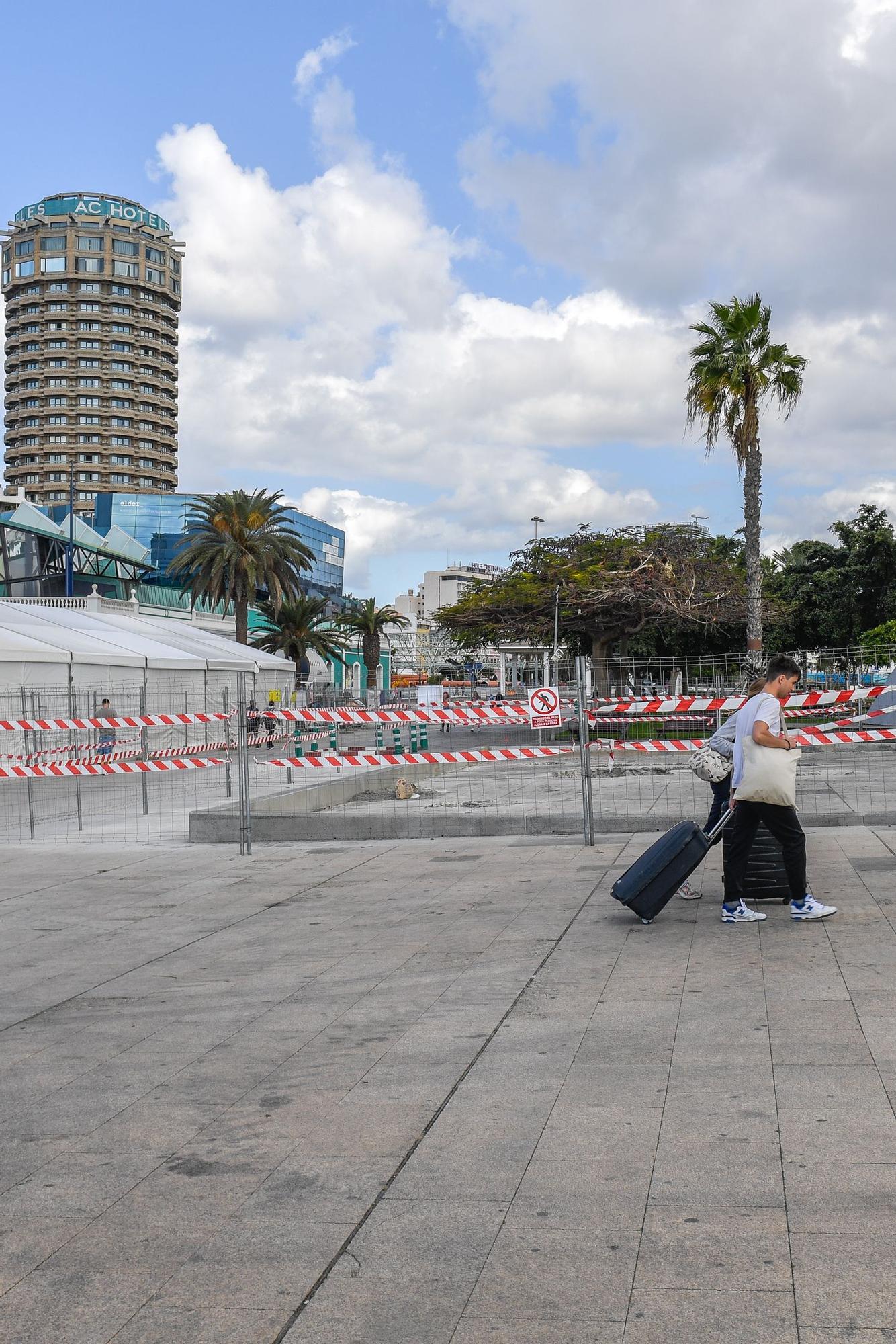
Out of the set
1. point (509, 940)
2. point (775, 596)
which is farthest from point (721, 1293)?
point (775, 596)

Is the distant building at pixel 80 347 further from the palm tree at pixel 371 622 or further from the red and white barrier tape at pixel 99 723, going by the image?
the red and white barrier tape at pixel 99 723

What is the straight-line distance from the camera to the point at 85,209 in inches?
5157

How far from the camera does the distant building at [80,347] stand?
129250mm

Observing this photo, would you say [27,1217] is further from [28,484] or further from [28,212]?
[28,212]

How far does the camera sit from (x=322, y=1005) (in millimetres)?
6328

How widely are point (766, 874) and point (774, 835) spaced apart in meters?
0.58

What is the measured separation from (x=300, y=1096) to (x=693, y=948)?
10.4ft

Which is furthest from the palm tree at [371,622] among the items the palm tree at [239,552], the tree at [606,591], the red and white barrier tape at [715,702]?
the red and white barrier tape at [715,702]

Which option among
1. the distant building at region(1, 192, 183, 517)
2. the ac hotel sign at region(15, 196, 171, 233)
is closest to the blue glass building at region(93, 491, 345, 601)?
the distant building at region(1, 192, 183, 517)

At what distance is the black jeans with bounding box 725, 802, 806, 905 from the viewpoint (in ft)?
25.3

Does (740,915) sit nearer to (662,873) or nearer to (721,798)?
(662,873)

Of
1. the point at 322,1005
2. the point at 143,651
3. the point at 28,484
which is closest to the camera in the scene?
the point at 322,1005

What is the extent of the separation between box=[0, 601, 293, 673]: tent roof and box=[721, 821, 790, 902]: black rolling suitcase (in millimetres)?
13838

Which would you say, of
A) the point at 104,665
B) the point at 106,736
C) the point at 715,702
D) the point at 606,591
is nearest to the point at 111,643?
the point at 104,665
